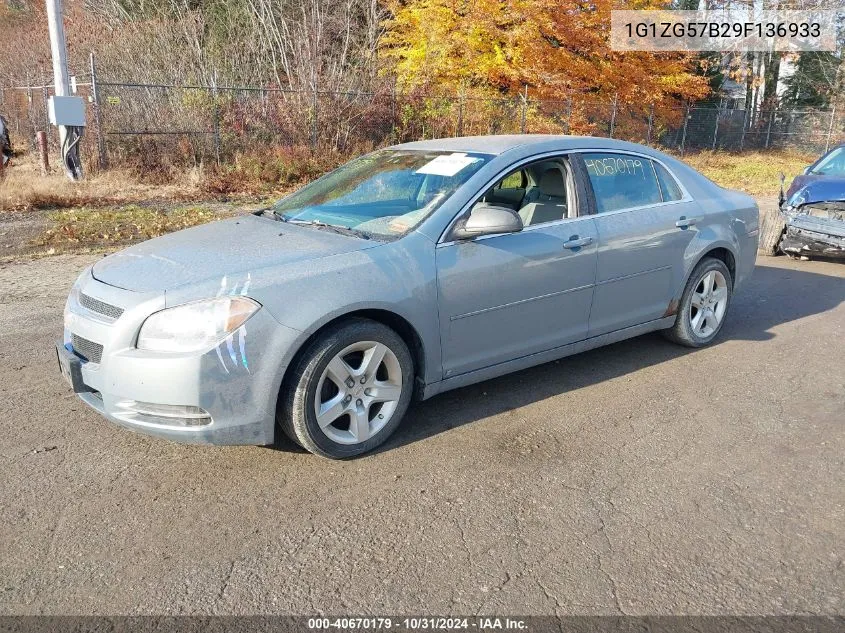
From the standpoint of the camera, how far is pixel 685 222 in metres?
5.26

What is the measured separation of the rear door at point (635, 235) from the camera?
15.7ft

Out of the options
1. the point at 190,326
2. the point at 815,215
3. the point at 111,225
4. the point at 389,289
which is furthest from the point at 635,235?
the point at 111,225

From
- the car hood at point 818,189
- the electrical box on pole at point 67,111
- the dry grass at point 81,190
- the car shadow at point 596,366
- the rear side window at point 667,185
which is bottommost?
the car shadow at point 596,366

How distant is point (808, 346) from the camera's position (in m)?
5.77

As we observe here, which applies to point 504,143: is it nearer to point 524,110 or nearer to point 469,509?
point 469,509

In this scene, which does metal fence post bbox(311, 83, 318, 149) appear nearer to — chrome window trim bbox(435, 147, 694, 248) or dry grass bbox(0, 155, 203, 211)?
dry grass bbox(0, 155, 203, 211)

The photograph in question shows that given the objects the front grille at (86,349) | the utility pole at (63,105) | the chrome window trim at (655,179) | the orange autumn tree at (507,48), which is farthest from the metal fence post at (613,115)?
the front grille at (86,349)

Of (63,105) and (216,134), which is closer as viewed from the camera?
(63,105)

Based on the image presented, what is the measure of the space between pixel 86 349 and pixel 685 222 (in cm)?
408

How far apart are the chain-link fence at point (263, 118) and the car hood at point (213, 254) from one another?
12571 millimetres

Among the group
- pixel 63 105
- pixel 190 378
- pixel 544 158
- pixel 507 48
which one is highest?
pixel 507 48

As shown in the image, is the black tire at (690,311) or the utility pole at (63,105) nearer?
the black tire at (690,311)

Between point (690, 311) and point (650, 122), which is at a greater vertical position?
point (650, 122)

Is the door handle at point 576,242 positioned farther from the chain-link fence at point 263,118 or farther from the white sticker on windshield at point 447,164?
the chain-link fence at point 263,118
